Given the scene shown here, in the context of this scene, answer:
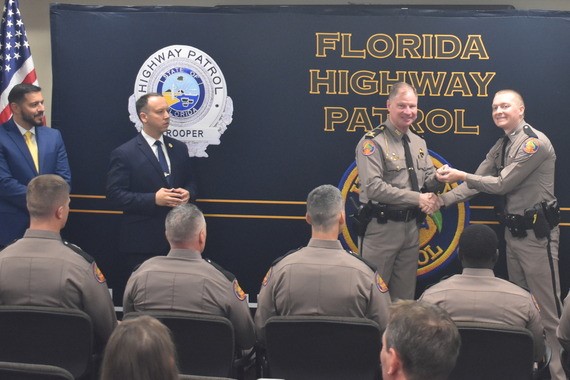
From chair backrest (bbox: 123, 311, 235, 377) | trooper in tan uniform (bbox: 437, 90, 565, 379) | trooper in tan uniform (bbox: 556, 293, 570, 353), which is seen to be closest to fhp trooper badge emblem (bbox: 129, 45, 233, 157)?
trooper in tan uniform (bbox: 437, 90, 565, 379)

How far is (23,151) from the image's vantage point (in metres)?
6.01

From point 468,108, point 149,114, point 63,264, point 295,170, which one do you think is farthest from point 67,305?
point 468,108

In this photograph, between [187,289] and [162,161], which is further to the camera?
[162,161]

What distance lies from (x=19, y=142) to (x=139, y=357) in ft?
13.3

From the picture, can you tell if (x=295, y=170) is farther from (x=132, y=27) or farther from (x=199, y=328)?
(x=199, y=328)

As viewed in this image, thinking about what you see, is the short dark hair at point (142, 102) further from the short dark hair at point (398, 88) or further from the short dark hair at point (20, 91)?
the short dark hair at point (398, 88)

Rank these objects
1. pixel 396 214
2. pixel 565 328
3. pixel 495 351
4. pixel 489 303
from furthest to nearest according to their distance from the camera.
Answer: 1. pixel 396 214
2. pixel 565 328
3. pixel 489 303
4. pixel 495 351

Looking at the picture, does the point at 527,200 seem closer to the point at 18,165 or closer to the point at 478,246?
the point at 478,246

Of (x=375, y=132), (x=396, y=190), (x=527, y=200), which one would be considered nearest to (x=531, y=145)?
(x=527, y=200)

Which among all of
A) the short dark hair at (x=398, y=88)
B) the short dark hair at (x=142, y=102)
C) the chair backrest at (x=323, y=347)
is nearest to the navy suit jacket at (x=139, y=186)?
the short dark hair at (x=142, y=102)

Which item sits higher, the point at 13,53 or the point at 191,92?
the point at 13,53

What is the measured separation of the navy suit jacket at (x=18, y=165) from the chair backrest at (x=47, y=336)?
2264 mm

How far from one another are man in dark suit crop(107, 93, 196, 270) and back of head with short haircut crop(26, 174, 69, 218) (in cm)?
146

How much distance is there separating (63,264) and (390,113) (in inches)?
107
